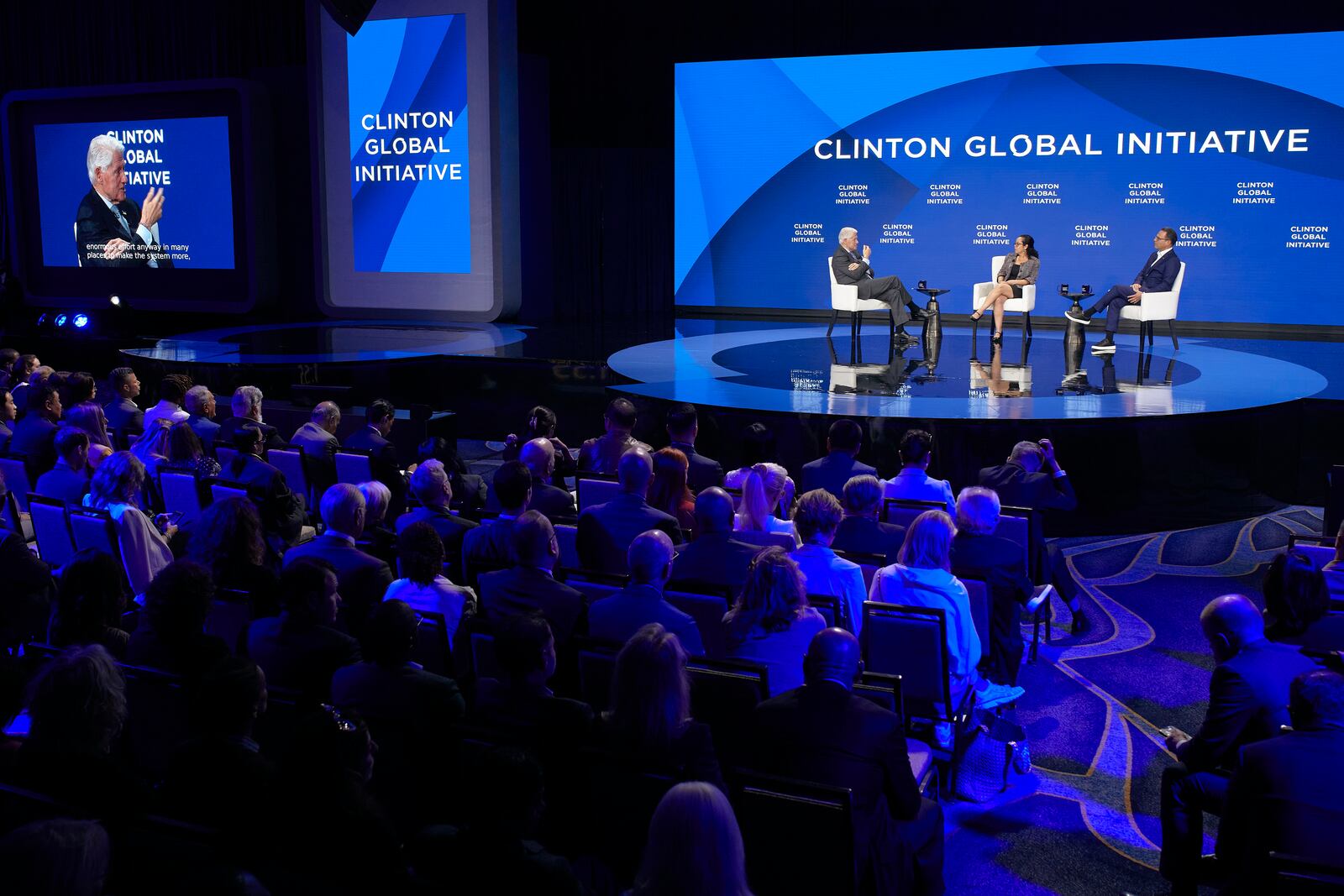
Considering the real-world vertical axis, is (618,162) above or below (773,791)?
above

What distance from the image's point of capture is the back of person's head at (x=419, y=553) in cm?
373

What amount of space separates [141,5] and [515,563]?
13.6 meters

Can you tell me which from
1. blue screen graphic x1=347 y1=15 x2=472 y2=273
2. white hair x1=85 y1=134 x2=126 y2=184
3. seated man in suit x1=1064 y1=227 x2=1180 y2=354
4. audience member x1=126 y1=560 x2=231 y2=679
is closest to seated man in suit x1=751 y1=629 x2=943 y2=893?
audience member x1=126 y1=560 x2=231 y2=679

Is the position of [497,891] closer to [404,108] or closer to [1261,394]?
[1261,394]

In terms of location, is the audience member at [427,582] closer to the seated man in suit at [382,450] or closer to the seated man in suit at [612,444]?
the seated man in suit at [382,450]

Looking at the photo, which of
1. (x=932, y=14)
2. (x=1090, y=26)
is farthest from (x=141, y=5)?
(x=1090, y=26)

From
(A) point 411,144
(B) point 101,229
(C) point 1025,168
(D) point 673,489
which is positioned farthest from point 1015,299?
(B) point 101,229

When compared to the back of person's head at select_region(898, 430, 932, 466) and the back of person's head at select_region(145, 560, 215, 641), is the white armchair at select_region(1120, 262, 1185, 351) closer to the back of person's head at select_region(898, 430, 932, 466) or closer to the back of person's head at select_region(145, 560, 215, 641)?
the back of person's head at select_region(898, 430, 932, 466)

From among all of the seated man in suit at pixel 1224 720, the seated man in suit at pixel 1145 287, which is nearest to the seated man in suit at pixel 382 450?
the seated man in suit at pixel 1224 720

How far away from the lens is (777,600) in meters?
3.33

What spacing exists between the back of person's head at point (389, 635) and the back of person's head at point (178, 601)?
0.62 m

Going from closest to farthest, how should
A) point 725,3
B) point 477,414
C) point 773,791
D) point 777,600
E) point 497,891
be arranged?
point 497,891
point 773,791
point 777,600
point 477,414
point 725,3

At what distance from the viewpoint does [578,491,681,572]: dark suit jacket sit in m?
4.61

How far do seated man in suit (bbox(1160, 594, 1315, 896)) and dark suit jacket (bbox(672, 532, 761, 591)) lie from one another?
1.56 meters
